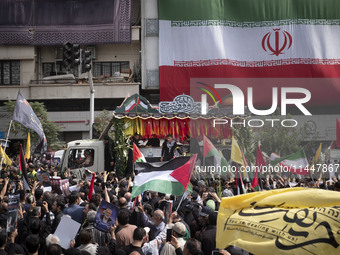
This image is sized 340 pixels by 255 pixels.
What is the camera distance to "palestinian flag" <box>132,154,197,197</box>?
26.8ft

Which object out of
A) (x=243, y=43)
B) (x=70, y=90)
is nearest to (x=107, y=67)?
(x=70, y=90)

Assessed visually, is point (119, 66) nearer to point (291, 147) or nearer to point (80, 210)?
point (291, 147)

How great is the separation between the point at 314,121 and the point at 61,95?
1694 centimetres

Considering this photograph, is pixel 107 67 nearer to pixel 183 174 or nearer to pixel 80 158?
pixel 80 158

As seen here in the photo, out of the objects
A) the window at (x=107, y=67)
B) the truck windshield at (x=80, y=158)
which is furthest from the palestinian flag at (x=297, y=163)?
the window at (x=107, y=67)

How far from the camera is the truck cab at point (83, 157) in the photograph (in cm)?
1728

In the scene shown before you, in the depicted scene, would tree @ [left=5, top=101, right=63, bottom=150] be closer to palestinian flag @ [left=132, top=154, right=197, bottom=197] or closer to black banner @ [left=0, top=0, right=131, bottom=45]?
black banner @ [left=0, top=0, right=131, bottom=45]

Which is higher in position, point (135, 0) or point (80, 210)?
point (135, 0)

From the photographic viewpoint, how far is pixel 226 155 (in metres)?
17.0

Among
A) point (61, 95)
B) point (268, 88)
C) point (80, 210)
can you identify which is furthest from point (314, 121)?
point (80, 210)

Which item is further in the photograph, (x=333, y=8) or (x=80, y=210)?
(x=333, y=8)

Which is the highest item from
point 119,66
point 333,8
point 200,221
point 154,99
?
point 333,8

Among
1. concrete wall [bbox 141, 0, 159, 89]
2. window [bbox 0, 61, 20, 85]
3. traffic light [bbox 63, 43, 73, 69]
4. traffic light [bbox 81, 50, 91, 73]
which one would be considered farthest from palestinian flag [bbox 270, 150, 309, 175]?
window [bbox 0, 61, 20, 85]

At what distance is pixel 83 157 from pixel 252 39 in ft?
62.5
